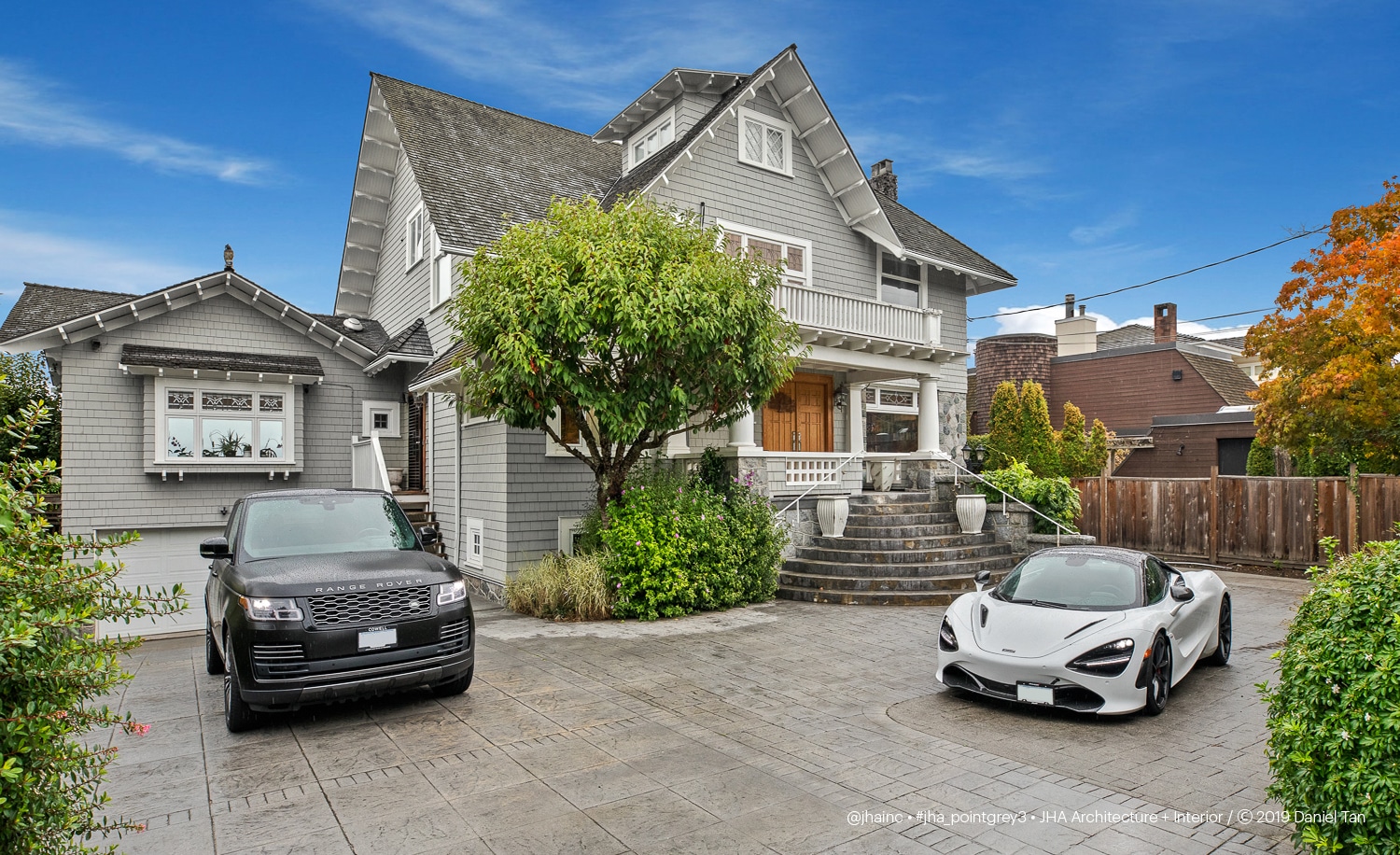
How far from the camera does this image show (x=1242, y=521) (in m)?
15.4

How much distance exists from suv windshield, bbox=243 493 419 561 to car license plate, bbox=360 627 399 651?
1.18 metres

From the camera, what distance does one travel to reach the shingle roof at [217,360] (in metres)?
13.8

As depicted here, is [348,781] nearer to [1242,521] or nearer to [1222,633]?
[1222,633]

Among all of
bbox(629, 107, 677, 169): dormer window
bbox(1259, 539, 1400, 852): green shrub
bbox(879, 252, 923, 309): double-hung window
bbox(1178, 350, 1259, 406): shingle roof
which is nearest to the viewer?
bbox(1259, 539, 1400, 852): green shrub

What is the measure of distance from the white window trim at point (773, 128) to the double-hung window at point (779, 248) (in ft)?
4.69

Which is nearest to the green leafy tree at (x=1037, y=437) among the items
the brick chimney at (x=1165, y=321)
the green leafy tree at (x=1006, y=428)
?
the green leafy tree at (x=1006, y=428)

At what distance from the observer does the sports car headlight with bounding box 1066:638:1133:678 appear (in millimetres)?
5980

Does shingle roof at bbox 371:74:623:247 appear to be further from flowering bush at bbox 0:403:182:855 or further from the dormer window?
flowering bush at bbox 0:403:182:855

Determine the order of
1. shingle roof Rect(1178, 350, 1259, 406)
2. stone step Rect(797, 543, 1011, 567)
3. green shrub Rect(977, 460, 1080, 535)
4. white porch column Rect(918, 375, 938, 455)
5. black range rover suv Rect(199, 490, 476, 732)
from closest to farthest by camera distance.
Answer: black range rover suv Rect(199, 490, 476, 732)
stone step Rect(797, 543, 1011, 567)
green shrub Rect(977, 460, 1080, 535)
white porch column Rect(918, 375, 938, 455)
shingle roof Rect(1178, 350, 1259, 406)

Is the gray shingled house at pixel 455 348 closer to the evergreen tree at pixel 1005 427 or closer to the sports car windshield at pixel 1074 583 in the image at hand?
the evergreen tree at pixel 1005 427

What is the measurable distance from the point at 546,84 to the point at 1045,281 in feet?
72.6

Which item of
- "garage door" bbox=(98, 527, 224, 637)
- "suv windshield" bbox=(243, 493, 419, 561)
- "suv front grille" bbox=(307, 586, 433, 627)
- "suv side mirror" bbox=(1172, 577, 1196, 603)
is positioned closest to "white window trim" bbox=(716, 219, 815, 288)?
"suv windshield" bbox=(243, 493, 419, 561)

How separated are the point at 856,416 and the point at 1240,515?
778 centimetres

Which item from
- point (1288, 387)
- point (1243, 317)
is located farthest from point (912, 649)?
point (1243, 317)
